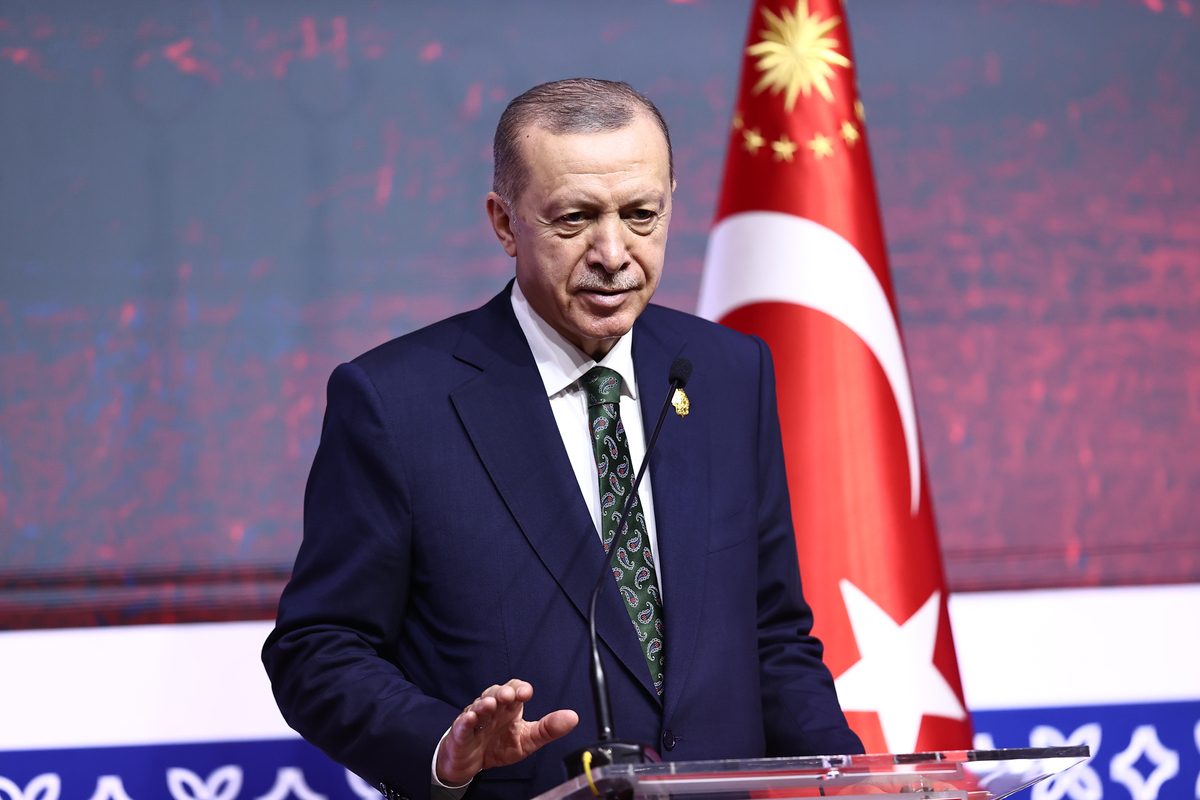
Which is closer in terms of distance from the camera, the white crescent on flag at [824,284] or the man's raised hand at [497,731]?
the man's raised hand at [497,731]

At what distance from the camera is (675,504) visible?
1.67 m

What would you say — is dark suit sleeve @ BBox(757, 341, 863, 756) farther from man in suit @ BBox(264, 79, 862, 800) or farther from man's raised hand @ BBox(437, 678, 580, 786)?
man's raised hand @ BBox(437, 678, 580, 786)

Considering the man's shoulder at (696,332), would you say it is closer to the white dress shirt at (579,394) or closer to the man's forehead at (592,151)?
the white dress shirt at (579,394)

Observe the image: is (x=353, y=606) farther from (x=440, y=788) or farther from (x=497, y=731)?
(x=497, y=731)

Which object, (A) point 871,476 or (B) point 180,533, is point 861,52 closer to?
(A) point 871,476

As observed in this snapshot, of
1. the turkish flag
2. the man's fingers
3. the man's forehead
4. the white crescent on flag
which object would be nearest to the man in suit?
the man's forehead

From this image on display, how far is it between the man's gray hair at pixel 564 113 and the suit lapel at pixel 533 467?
7.7 inches

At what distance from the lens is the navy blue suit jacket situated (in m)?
1.55

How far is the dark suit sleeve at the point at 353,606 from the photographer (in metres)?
1.49

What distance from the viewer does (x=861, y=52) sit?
10.7 ft

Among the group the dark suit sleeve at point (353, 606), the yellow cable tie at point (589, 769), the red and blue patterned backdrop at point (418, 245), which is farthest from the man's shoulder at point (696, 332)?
the red and blue patterned backdrop at point (418, 245)

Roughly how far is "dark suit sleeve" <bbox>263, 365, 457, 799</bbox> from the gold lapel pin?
1.20 feet

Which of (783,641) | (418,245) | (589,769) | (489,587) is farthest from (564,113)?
(418,245)

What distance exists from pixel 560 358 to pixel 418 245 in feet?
4.67
